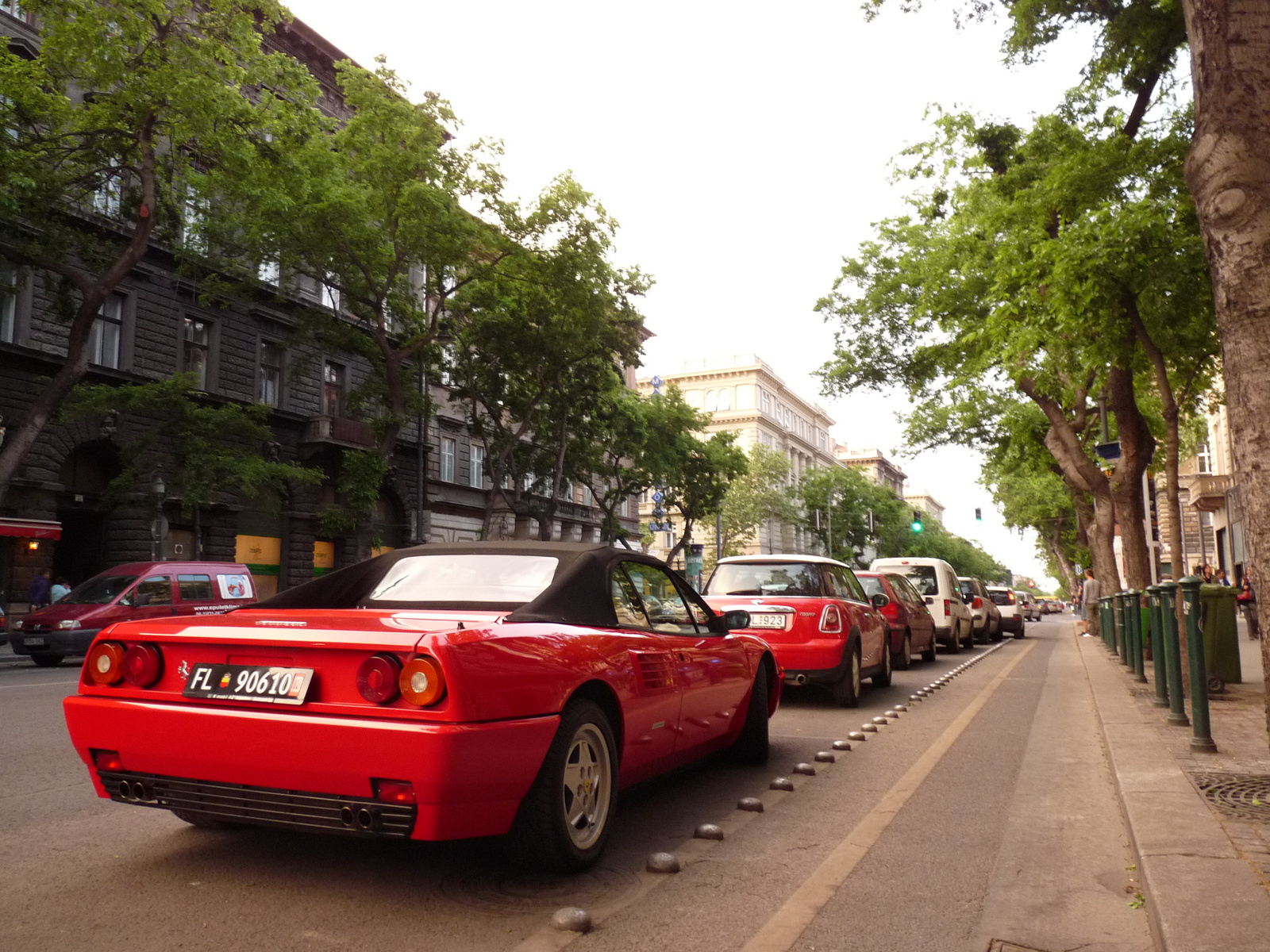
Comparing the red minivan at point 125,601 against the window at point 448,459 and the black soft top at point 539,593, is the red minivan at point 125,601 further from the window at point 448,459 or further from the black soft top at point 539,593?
the window at point 448,459

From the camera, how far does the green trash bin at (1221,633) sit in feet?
36.9

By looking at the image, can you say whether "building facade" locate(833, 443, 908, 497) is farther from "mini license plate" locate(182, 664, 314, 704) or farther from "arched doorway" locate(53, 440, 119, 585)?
"mini license plate" locate(182, 664, 314, 704)

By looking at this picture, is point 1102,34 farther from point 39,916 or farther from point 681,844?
point 39,916

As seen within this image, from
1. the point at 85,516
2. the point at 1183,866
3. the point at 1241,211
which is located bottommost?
the point at 1183,866

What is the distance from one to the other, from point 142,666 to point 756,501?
67.7m

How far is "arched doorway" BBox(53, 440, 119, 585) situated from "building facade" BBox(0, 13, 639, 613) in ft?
0.11

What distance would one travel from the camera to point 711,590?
11.1 m

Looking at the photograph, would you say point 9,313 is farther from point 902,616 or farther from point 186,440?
point 902,616

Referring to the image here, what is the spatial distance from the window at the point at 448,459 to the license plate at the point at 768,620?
32.0 meters

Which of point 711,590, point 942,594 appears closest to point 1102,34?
point 711,590

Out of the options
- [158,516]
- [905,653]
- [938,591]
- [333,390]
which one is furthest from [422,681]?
[333,390]

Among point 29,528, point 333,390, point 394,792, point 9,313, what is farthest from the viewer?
point 333,390

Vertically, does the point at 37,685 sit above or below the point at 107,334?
below

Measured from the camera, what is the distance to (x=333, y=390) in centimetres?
3466
